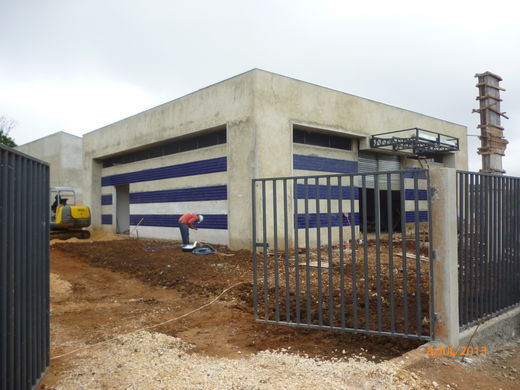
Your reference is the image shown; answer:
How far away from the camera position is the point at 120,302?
7664 millimetres

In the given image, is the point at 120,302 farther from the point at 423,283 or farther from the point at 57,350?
the point at 423,283

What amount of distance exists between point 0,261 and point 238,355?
109 inches

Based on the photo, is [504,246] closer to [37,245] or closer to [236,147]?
[37,245]

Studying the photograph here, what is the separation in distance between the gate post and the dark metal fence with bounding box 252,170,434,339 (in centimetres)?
9

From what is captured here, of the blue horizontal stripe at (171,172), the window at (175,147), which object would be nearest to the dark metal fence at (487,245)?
the blue horizontal stripe at (171,172)

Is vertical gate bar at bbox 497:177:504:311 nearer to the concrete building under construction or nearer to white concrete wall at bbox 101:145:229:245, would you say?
the concrete building under construction

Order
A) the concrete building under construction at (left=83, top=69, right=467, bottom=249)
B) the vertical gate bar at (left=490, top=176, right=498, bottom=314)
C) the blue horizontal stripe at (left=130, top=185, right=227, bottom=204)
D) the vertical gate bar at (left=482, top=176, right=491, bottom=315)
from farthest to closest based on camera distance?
the blue horizontal stripe at (left=130, top=185, right=227, bottom=204) < the concrete building under construction at (left=83, top=69, right=467, bottom=249) < the vertical gate bar at (left=490, top=176, right=498, bottom=314) < the vertical gate bar at (left=482, top=176, right=491, bottom=315)

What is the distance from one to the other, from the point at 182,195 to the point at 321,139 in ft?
20.5

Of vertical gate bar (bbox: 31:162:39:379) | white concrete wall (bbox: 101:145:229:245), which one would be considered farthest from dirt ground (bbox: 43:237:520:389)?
white concrete wall (bbox: 101:145:229:245)

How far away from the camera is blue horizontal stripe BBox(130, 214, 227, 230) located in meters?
14.5

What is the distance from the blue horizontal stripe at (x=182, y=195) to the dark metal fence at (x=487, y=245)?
9952 mm

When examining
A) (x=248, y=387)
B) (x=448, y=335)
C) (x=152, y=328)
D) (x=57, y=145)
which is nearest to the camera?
(x=248, y=387)

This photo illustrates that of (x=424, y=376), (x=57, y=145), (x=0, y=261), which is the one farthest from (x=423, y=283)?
(x=57, y=145)

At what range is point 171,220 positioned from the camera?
17266 mm
